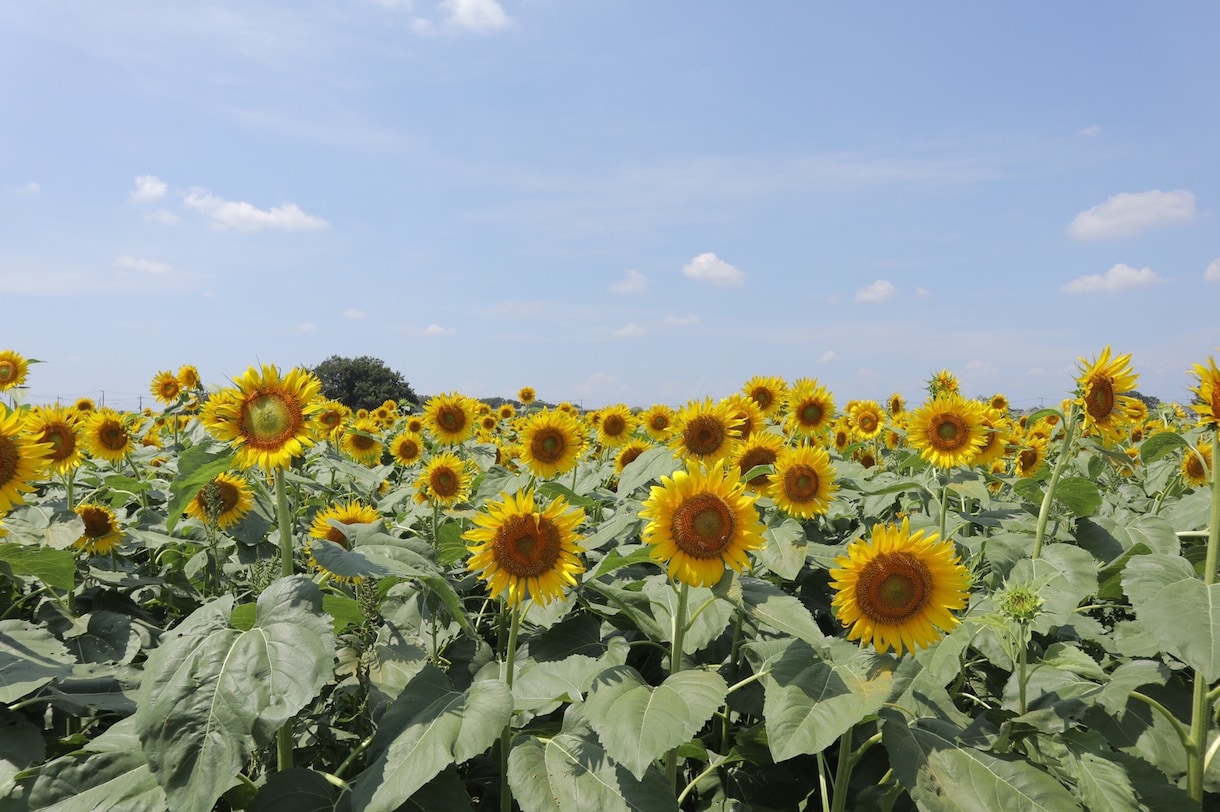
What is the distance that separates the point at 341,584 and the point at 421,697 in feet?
5.23

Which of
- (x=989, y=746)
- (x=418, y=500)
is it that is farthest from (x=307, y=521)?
(x=989, y=746)

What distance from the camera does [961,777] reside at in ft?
7.17

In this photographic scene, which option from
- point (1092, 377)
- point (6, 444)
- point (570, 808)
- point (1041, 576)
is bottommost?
point (570, 808)

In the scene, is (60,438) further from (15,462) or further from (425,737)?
(425,737)

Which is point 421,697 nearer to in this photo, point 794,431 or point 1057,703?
point 1057,703

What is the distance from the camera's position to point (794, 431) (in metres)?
6.03

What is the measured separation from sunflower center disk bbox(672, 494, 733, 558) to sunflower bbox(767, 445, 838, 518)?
4.50 feet

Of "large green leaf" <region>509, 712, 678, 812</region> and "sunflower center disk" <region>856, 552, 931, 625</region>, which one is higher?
"sunflower center disk" <region>856, 552, 931, 625</region>

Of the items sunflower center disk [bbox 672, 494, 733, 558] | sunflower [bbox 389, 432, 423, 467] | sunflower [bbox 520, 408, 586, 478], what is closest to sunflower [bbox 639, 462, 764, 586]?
sunflower center disk [bbox 672, 494, 733, 558]

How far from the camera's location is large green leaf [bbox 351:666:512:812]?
2.13 metres

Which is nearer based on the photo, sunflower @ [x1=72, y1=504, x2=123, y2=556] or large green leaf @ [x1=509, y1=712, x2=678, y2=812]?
large green leaf @ [x1=509, y1=712, x2=678, y2=812]

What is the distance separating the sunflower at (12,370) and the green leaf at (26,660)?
4184 mm

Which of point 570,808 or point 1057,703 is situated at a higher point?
point 1057,703

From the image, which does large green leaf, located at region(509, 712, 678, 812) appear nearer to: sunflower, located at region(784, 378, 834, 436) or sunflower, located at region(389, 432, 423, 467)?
sunflower, located at region(784, 378, 834, 436)
